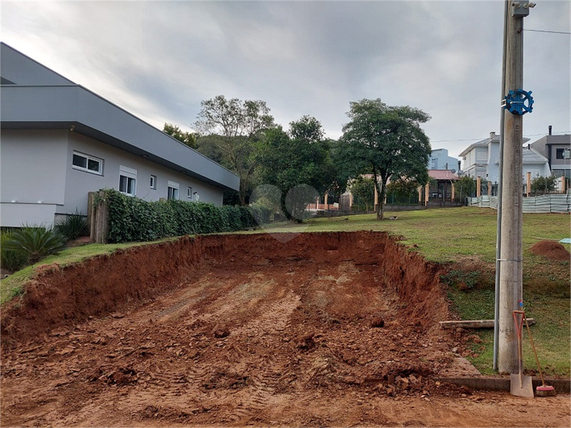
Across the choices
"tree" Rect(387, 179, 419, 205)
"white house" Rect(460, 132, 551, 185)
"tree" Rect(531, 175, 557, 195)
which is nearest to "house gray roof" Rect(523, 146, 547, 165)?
"white house" Rect(460, 132, 551, 185)

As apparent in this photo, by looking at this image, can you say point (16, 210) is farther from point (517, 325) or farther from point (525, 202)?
point (525, 202)

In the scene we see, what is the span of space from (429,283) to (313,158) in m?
19.5

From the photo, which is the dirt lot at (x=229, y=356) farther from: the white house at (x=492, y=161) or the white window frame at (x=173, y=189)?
the white house at (x=492, y=161)

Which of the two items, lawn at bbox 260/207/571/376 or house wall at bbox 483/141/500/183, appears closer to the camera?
lawn at bbox 260/207/571/376

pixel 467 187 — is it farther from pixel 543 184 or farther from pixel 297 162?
pixel 297 162

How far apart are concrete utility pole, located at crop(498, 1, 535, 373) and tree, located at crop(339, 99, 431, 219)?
19.1 metres

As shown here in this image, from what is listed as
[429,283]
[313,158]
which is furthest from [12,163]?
[313,158]

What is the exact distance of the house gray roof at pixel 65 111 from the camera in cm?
1105

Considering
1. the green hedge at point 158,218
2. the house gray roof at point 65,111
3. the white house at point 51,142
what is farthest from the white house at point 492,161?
the white house at point 51,142

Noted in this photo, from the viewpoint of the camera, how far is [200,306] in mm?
9484

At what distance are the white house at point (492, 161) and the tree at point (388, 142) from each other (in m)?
20.4

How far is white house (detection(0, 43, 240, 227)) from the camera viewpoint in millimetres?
11070

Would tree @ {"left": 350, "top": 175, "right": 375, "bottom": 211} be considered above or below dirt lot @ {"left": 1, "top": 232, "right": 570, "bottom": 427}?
above

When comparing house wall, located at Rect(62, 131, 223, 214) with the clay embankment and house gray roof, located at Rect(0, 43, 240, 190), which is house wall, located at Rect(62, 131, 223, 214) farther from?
the clay embankment
